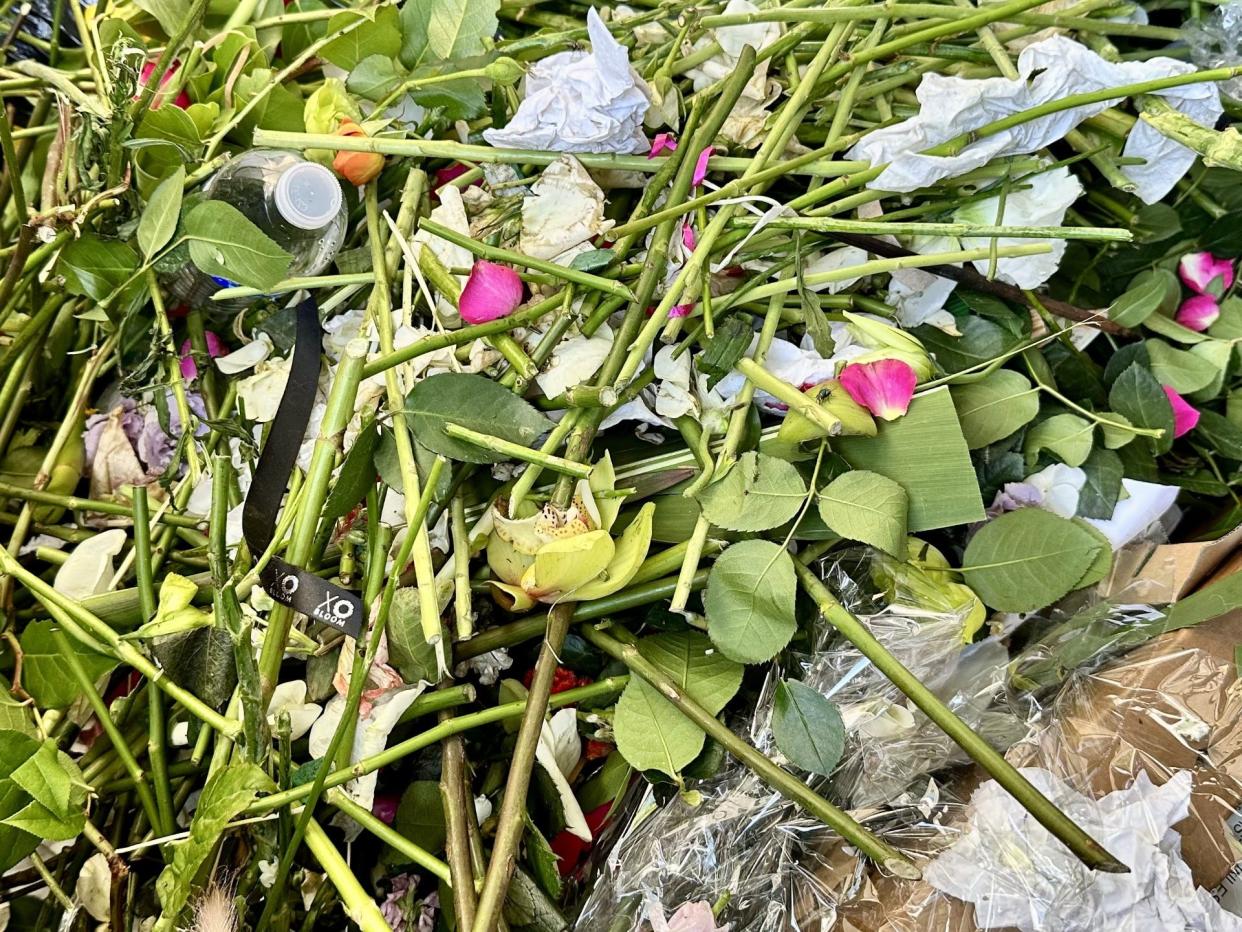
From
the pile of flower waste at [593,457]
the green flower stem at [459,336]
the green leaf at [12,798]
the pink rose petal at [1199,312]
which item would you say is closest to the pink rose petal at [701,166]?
the pile of flower waste at [593,457]

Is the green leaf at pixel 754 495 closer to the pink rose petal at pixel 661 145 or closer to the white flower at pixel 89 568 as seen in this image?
the pink rose petal at pixel 661 145

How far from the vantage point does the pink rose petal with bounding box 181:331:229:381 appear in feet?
2.21

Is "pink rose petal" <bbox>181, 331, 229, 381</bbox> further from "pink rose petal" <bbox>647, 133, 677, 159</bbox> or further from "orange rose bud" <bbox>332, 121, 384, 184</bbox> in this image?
"pink rose petal" <bbox>647, 133, 677, 159</bbox>

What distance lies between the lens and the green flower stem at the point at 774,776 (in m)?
0.49

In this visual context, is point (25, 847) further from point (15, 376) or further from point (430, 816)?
point (15, 376)

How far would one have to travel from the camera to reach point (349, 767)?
515 mm

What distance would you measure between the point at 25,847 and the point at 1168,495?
800 mm

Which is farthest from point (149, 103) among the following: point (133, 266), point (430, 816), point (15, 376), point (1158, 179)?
point (1158, 179)

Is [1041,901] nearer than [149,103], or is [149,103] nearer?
[1041,901]

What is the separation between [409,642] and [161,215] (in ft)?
1.11

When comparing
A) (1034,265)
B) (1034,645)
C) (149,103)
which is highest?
(149,103)

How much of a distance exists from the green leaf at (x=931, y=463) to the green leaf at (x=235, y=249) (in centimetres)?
40

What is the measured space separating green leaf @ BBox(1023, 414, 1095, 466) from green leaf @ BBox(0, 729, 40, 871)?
69 centimetres

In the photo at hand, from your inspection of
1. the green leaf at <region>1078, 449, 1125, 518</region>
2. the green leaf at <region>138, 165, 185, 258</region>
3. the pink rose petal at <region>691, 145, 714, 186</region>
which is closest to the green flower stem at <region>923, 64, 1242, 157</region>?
the pink rose petal at <region>691, 145, 714, 186</region>
